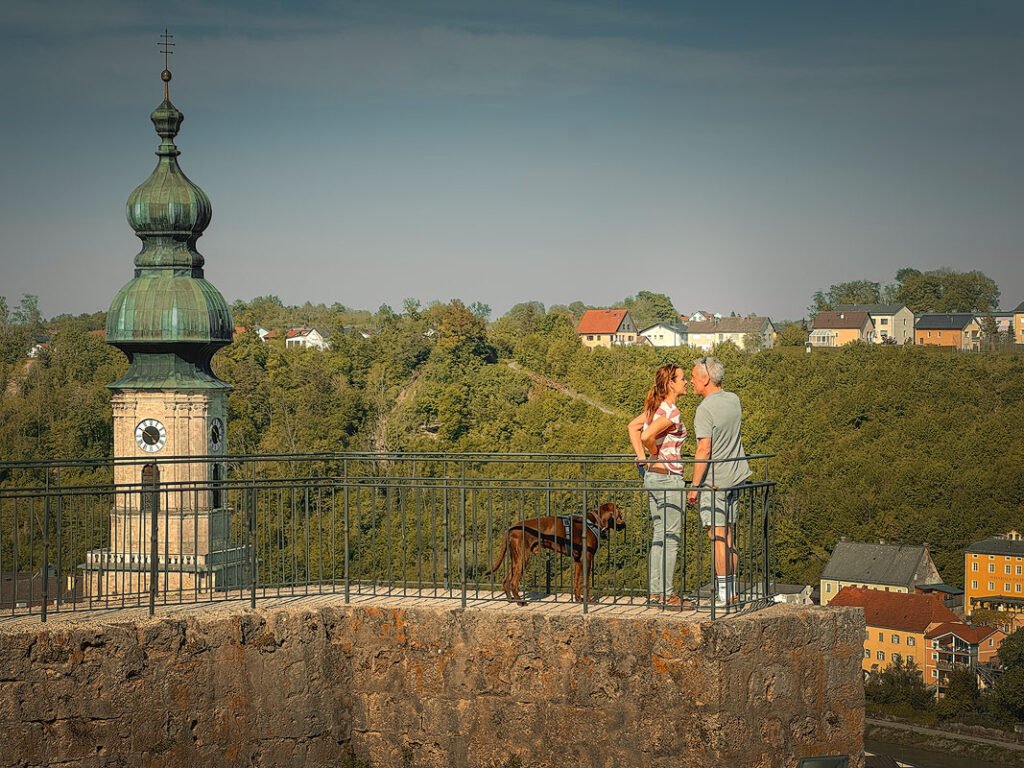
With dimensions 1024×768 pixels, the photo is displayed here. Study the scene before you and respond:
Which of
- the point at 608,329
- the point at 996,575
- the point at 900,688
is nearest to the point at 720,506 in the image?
the point at 900,688

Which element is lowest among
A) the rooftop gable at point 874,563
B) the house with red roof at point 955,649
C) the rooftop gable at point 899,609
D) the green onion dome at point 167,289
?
the house with red roof at point 955,649

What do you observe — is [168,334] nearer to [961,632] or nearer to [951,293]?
[961,632]

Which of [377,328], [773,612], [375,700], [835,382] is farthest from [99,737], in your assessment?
[377,328]

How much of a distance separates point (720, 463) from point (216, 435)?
2291 cm

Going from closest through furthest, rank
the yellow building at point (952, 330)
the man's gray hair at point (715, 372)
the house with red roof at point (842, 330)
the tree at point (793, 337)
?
the man's gray hair at point (715, 372) < the tree at point (793, 337) < the yellow building at point (952, 330) < the house with red roof at point (842, 330)

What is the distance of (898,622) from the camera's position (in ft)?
203

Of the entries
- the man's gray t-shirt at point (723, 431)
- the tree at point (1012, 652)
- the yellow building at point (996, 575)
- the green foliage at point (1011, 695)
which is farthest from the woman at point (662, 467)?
the yellow building at point (996, 575)

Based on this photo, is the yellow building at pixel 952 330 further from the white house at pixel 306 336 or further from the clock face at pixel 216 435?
the clock face at pixel 216 435

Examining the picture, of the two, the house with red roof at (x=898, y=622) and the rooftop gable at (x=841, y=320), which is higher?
the rooftop gable at (x=841, y=320)

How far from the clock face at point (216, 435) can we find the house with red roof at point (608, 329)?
82.2m

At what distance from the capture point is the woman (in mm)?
9812

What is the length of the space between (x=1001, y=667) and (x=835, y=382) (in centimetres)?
2936

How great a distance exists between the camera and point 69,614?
9.57 meters

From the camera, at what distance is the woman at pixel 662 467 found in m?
9.81
